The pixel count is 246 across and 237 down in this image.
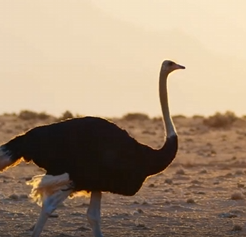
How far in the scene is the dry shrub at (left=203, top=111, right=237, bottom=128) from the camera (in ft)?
135

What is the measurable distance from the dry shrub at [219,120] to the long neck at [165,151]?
93.7 ft

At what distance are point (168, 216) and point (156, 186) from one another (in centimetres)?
488

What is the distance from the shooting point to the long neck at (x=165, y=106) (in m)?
12.4

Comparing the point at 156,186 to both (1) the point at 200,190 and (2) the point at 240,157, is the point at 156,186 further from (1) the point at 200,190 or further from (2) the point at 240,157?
(2) the point at 240,157

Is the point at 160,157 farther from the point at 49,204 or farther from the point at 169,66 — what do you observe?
the point at 49,204

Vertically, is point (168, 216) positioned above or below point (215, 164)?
below

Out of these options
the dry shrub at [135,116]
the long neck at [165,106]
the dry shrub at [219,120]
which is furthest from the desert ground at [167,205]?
the dry shrub at [135,116]

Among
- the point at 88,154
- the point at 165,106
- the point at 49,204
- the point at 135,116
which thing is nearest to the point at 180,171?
the point at 165,106

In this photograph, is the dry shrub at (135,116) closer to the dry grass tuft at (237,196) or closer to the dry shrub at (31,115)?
the dry shrub at (31,115)

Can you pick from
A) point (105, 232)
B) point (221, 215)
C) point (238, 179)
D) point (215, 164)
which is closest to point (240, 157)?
point (215, 164)

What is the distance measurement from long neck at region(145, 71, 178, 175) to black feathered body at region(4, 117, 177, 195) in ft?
0.20

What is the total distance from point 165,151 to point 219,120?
96.0 ft

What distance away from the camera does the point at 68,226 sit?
1397 centimetres

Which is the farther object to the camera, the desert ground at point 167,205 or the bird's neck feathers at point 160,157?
the desert ground at point 167,205
